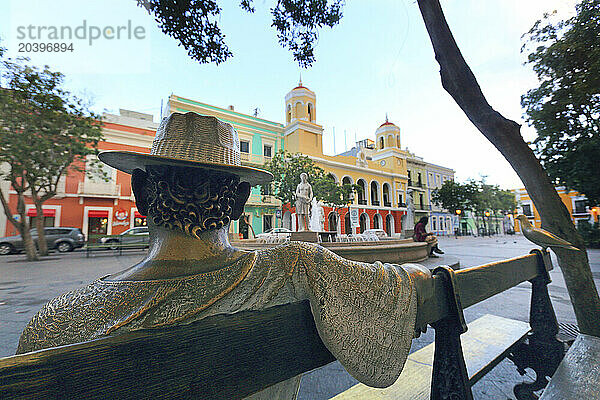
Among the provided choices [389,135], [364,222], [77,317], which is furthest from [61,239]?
[389,135]

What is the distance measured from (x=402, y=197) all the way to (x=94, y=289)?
3162 cm

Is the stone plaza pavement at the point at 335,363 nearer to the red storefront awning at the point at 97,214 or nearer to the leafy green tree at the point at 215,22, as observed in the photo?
the leafy green tree at the point at 215,22

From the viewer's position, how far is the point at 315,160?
2212 centimetres

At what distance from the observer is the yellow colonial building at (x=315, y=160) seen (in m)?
20.3

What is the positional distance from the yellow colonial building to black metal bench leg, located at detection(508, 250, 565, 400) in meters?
13.4

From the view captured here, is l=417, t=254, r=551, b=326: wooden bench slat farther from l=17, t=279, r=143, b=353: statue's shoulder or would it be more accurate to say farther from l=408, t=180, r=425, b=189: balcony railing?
l=408, t=180, r=425, b=189: balcony railing

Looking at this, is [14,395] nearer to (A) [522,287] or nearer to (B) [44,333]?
(B) [44,333]

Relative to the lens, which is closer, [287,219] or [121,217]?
[121,217]

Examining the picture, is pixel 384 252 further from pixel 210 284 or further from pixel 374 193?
pixel 374 193

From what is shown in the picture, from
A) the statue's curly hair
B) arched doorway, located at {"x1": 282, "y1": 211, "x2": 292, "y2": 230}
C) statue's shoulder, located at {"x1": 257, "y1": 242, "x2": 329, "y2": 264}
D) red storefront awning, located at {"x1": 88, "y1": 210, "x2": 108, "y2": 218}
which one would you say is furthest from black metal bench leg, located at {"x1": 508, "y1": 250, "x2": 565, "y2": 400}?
red storefront awning, located at {"x1": 88, "y1": 210, "x2": 108, "y2": 218}

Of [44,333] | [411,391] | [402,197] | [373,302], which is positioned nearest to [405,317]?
[373,302]

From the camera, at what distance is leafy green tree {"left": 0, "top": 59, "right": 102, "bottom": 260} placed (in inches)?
319

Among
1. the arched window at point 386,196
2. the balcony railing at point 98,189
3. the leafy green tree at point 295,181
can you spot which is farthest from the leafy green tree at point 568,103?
the balcony railing at point 98,189

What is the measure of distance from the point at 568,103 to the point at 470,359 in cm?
1066
